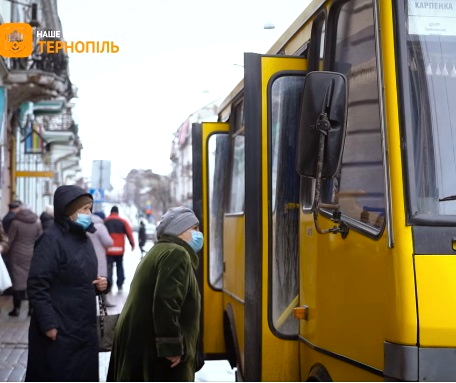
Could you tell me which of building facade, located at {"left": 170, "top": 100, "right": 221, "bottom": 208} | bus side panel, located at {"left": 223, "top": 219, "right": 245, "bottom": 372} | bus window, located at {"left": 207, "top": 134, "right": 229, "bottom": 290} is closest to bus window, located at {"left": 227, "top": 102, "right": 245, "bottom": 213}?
bus side panel, located at {"left": 223, "top": 219, "right": 245, "bottom": 372}

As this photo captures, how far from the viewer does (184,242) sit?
570cm

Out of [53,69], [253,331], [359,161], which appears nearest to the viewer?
[359,161]

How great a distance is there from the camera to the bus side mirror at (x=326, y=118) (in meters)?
4.23

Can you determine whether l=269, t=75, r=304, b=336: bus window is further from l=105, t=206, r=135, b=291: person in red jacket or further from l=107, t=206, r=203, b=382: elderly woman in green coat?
l=105, t=206, r=135, b=291: person in red jacket

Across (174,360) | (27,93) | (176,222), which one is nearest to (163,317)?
(174,360)

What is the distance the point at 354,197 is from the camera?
4602 mm

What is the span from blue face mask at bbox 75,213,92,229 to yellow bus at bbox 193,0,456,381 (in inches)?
47.8

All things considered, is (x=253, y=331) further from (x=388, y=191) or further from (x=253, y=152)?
(x=388, y=191)

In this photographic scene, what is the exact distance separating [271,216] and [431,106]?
169 cm

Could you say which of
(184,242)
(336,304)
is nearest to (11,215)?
(184,242)

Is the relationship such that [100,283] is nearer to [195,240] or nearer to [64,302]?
[64,302]

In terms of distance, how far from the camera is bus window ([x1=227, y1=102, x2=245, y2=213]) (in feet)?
27.2

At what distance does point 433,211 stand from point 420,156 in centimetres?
26

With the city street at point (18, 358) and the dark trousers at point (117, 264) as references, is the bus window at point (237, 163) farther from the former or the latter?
the dark trousers at point (117, 264)
